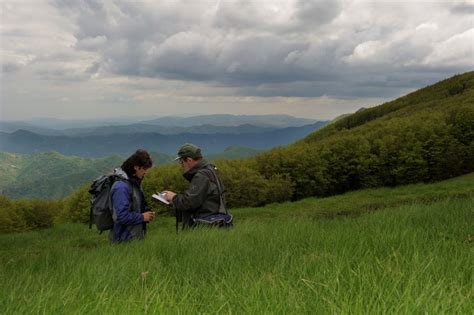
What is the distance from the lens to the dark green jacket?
7354mm

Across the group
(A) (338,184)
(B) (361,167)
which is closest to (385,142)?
(B) (361,167)

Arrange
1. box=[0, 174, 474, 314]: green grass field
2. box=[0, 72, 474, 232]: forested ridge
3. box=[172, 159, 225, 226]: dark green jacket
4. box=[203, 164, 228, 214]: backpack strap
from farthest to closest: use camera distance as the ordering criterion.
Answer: box=[0, 72, 474, 232]: forested ridge < box=[203, 164, 228, 214]: backpack strap < box=[172, 159, 225, 226]: dark green jacket < box=[0, 174, 474, 314]: green grass field

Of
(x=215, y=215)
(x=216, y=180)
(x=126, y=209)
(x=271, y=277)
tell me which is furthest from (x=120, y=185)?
(x=271, y=277)

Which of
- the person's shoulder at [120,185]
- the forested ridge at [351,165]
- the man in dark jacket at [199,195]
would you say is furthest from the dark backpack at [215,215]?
the forested ridge at [351,165]

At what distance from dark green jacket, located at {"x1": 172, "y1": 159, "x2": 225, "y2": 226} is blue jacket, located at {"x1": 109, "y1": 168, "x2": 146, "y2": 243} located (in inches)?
25.8

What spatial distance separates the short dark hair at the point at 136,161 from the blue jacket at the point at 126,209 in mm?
122

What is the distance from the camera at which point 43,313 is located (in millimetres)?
2500

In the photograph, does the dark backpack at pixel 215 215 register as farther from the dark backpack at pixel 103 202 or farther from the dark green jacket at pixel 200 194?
the dark backpack at pixel 103 202

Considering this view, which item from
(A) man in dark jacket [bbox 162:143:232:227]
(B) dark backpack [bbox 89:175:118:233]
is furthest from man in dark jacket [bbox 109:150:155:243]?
(A) man in dark jacket [bbox 162:143:232:227]

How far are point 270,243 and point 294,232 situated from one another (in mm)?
1040

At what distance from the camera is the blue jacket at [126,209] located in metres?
6.98

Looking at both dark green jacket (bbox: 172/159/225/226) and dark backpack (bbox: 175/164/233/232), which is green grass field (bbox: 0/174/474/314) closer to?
dark green jacket (bbox: 172/159/225/226)

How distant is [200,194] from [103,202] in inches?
66.0

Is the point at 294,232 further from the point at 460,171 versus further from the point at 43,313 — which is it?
the point at 460,171
